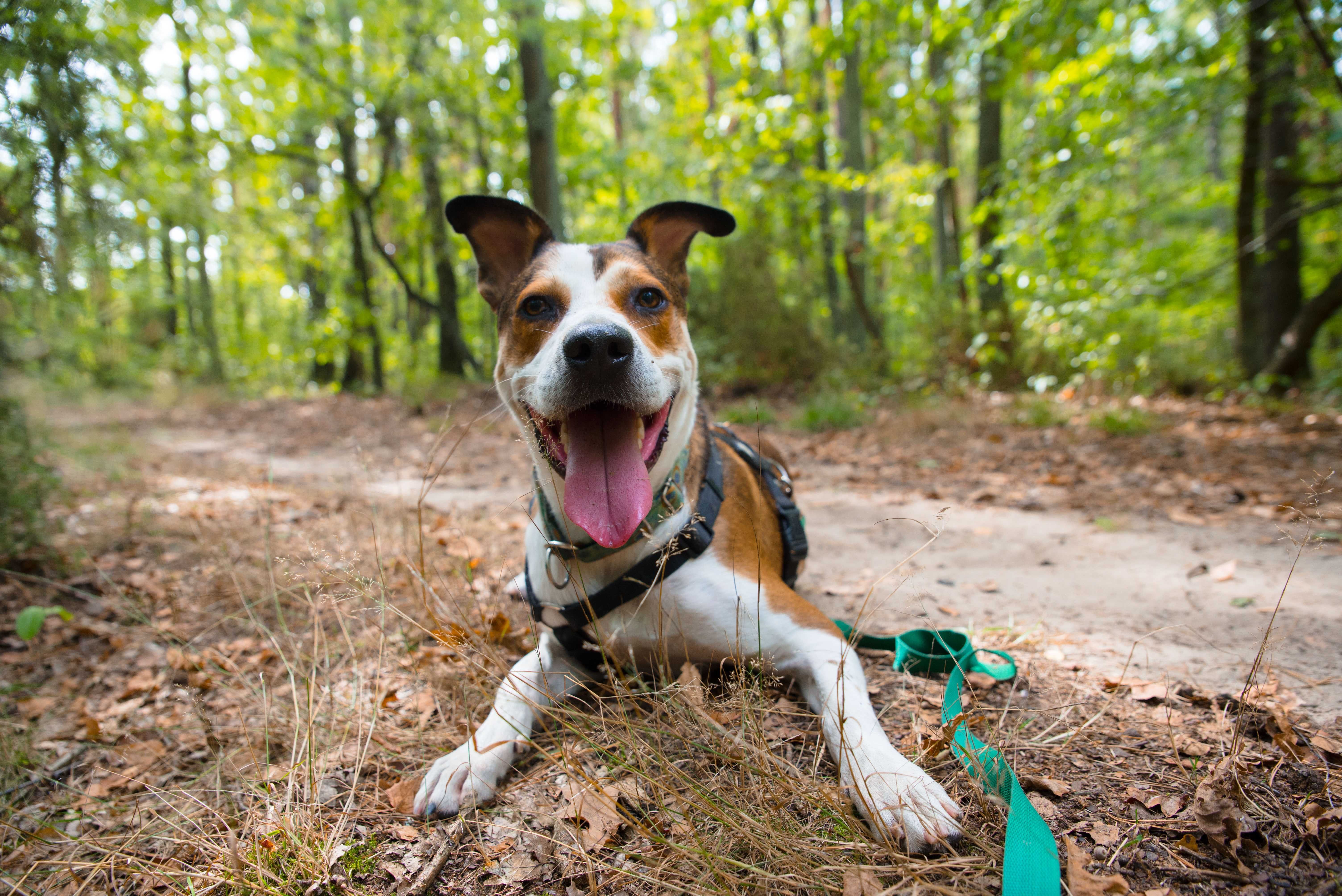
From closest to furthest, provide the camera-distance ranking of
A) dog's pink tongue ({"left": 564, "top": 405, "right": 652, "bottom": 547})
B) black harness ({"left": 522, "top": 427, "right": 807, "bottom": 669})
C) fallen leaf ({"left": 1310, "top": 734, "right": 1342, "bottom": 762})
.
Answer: fallen leaf ({"left": 1310, "top": 734, "right": 1342, "bottom": 762}) → dog's pink tongue ({"left": 564, "top": 405, "right": 652, "bottom": 547}) → black harness ({"left": 522, "top": 427, "right": 807, "bottom": 669})

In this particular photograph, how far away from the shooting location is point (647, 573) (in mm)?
2029

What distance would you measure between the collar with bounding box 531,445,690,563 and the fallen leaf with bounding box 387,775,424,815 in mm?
788

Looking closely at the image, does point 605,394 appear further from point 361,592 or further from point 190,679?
point 190,679

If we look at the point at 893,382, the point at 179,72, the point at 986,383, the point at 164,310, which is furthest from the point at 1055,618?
the point at 164,310

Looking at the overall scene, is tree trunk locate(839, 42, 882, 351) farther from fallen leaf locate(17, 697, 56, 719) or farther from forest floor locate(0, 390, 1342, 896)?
fallen leaf locate(17, 697, 56, 719)

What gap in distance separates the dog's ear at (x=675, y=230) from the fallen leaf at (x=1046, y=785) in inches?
82.1

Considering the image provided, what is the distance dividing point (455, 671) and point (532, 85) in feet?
29.5

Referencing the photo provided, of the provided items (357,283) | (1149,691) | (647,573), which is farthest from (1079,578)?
(357,283)

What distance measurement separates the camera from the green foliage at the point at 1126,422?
628cm

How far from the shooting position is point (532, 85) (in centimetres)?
888

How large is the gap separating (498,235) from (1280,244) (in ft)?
30.8

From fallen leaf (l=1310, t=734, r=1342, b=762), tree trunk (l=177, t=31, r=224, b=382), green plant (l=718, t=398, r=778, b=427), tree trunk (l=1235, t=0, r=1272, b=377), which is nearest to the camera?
fallen leaf (l=1310, t=734, r=1342, b=762)

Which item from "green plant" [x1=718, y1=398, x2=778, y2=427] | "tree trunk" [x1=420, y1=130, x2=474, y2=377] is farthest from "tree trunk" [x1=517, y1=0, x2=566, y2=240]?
"tree trunk" [x1=420, y1=130, x2=474, y2=377]

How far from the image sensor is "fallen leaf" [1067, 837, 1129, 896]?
125 centimetres
